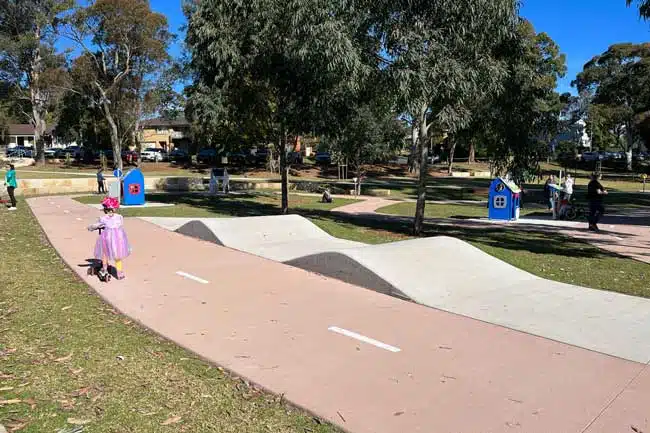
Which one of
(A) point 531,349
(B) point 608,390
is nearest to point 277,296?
(A) point 531,349

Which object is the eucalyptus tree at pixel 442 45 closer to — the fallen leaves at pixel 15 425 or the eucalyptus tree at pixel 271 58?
the eucalyptus tree at pixel 271 58

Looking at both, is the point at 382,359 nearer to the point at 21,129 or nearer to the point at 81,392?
the point at 81,392

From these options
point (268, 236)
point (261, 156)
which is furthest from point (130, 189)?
point (261, 156)

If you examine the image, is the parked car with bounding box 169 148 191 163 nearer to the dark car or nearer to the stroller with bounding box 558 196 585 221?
the dark car

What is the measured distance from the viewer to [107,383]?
15.0 feet

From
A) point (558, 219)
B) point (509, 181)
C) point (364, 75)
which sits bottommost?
point (558, 219)

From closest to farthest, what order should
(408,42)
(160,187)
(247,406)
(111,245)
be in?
(247,406), (111,245), (408,42), (160,187)

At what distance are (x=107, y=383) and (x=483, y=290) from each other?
5421 millimetres

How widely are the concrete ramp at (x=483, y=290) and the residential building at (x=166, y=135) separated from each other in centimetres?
8168

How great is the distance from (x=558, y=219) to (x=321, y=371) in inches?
705

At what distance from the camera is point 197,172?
179 ft

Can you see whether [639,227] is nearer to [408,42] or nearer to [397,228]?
[397,228]

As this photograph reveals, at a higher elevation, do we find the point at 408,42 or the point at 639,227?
the point at 408,42

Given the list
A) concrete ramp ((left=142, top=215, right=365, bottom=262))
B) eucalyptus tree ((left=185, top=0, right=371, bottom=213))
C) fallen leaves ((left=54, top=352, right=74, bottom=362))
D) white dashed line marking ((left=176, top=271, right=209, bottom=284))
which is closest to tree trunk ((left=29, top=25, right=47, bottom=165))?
eucalyptus tree ((left=185, top=0, right=371, bottom=213))
